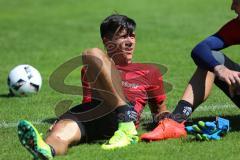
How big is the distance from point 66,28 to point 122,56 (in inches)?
494

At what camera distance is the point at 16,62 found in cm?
1434

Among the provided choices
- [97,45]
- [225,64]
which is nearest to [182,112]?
[225,64]

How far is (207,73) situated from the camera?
761 cm

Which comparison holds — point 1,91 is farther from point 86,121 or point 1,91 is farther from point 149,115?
point 86,121

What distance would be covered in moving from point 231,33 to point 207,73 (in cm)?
54

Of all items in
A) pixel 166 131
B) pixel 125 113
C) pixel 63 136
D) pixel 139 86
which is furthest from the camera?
pixel 139 86

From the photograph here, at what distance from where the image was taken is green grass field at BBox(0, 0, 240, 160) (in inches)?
265

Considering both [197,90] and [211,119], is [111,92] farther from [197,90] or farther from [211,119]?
[211,119]

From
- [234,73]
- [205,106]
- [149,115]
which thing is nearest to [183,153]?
[234,73]

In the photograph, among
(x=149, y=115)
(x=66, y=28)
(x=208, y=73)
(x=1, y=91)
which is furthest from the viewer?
(x=66, y=28)

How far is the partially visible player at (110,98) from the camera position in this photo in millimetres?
6543

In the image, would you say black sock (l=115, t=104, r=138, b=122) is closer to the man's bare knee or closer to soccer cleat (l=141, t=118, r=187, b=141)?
soccer cleat (l=141, t=118, r=187, b=141)

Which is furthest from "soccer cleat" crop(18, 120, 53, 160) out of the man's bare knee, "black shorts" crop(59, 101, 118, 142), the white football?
the white football

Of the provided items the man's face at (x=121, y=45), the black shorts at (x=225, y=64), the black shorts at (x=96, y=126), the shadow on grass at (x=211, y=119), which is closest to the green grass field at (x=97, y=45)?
the shadow on grass at (x=211, y=119)
